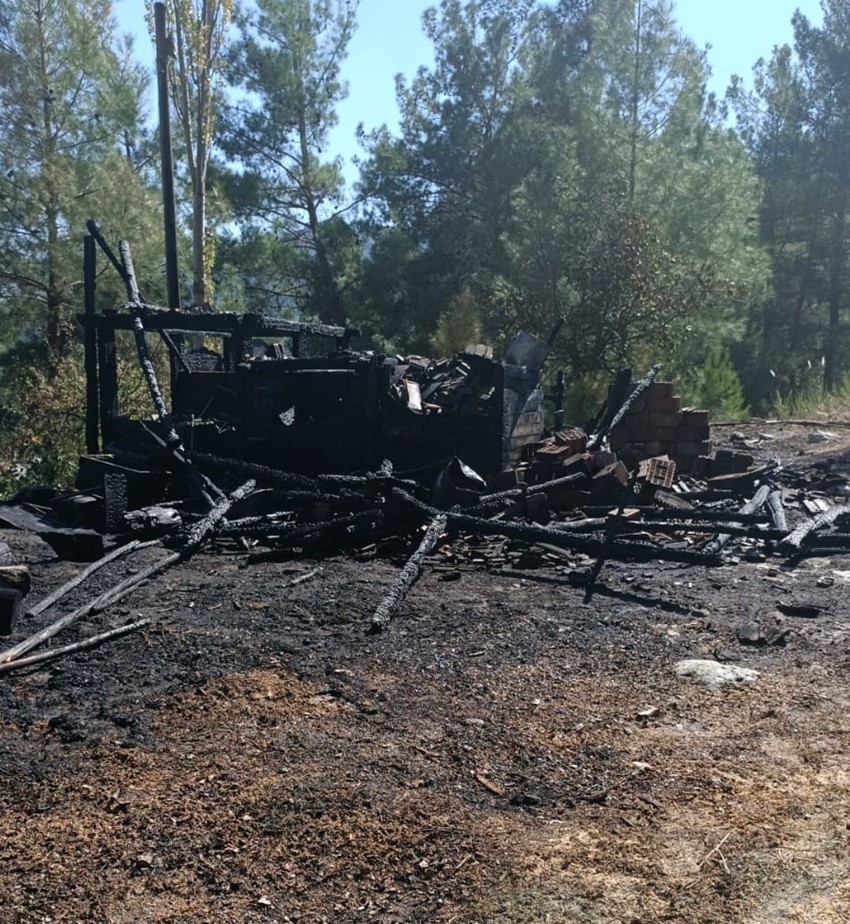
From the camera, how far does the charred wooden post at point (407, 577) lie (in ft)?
18.4

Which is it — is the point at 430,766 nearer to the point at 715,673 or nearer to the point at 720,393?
the point at 715,673

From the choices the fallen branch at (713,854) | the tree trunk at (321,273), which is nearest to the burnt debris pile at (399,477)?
the fallen branch at (713,854)

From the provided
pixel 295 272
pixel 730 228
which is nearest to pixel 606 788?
pixel 730 228

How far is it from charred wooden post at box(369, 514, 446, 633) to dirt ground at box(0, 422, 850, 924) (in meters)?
0.12

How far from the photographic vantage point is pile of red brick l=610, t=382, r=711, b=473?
11.1 meters

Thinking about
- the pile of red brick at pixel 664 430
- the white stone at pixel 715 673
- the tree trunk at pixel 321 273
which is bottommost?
the white stone at pixel 715 673

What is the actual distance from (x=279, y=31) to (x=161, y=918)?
29.4 meters

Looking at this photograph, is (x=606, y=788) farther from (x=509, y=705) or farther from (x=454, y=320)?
(x=454, y=320)

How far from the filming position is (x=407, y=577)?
6434 mm

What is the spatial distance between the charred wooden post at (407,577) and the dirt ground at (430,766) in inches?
4.8

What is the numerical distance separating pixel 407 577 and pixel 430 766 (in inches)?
108

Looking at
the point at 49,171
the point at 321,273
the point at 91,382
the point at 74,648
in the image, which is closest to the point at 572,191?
the point at 321,273

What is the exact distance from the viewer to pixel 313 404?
10258 mm

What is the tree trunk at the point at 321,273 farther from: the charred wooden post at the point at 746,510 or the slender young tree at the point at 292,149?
the charred wooden post at the point at 746,510
